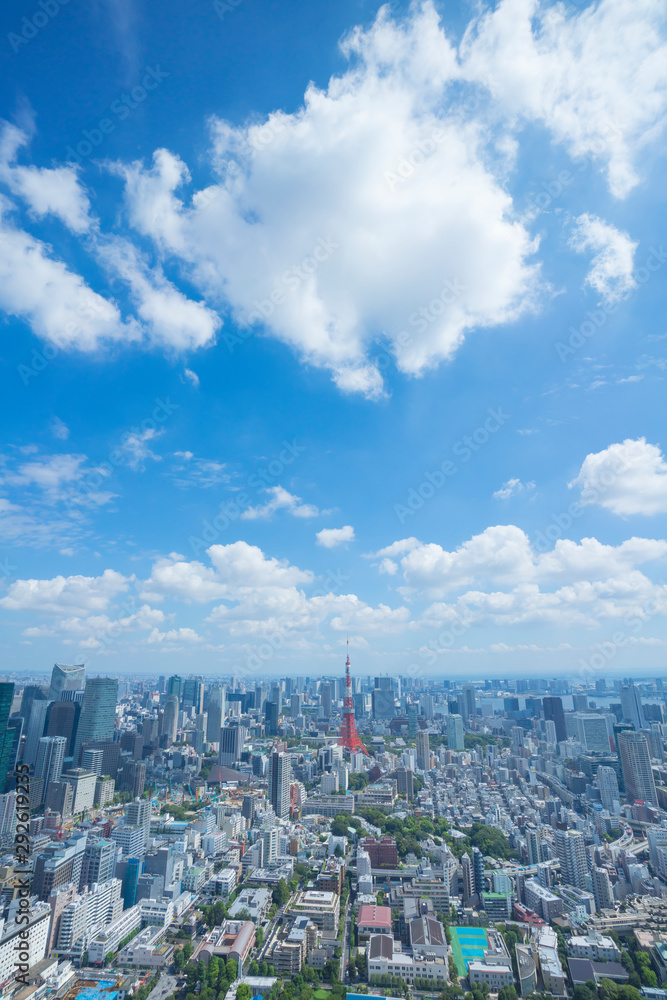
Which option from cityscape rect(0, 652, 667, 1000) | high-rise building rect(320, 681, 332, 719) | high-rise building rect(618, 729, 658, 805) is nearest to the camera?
cityscape rect(0, 652, 667, 1000)

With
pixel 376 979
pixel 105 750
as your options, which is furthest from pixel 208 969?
pixel 105 750

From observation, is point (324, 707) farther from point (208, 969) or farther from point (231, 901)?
point (208, 969)

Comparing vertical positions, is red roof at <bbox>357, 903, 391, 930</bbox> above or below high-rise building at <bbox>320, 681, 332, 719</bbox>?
below

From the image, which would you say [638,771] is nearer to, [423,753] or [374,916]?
[423,753]

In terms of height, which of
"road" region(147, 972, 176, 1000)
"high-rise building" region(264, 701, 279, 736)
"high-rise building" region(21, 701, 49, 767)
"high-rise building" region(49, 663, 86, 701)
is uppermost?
"high-rise building" region(49, 663, 86, 701)

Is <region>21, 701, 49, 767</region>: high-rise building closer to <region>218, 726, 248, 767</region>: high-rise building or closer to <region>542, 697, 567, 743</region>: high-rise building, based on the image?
<region>218, 726, 248, 767</region>: high-rise building

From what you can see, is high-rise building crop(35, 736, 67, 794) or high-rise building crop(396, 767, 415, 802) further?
high-rise building crop(396, 767, 415, 802)

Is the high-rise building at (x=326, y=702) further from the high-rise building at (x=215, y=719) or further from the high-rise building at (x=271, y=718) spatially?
the high-rise building at (x=215, y=719)

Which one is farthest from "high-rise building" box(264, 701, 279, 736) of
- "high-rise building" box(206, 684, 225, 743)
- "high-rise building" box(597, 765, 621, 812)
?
"high-rise building" box(597, 765, 621, 812)
